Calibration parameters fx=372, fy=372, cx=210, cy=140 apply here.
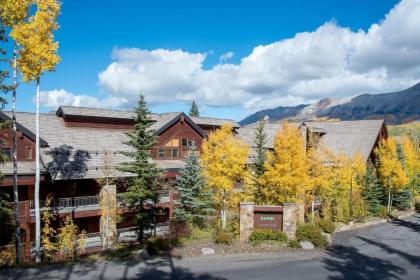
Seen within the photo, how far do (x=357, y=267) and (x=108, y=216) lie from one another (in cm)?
1682

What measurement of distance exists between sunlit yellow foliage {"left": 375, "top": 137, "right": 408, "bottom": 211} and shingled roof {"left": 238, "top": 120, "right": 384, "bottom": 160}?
17.3 feet

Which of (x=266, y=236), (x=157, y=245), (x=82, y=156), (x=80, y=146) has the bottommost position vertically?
(x=266, y=236)

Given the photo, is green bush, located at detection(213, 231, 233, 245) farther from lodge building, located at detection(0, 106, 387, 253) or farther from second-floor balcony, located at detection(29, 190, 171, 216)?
second-floor balcony, located at detection(29, 190, 171, 216)

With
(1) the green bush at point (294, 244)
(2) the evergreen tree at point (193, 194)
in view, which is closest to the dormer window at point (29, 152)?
(2) the evergreen tree at point (193, 194)

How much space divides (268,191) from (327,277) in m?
13.4

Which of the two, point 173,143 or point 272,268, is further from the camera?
point 173,143

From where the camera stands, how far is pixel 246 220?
88.1 feet

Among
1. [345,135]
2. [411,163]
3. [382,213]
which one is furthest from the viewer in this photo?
[345,135]

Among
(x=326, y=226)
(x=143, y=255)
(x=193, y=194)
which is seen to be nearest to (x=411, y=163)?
(x=326, y=226)

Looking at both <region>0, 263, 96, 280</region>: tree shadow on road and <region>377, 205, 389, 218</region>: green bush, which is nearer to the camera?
<region>0, 263, 96, 280</region>: tree shadow on road

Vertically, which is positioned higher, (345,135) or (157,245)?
(345,135)

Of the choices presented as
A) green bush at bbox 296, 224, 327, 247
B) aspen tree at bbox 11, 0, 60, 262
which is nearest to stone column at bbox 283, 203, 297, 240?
green bush at bbox 296, 224, 327, 247

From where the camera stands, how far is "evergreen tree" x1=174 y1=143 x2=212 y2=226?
1205 inches

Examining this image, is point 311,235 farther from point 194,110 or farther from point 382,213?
point 194,110
